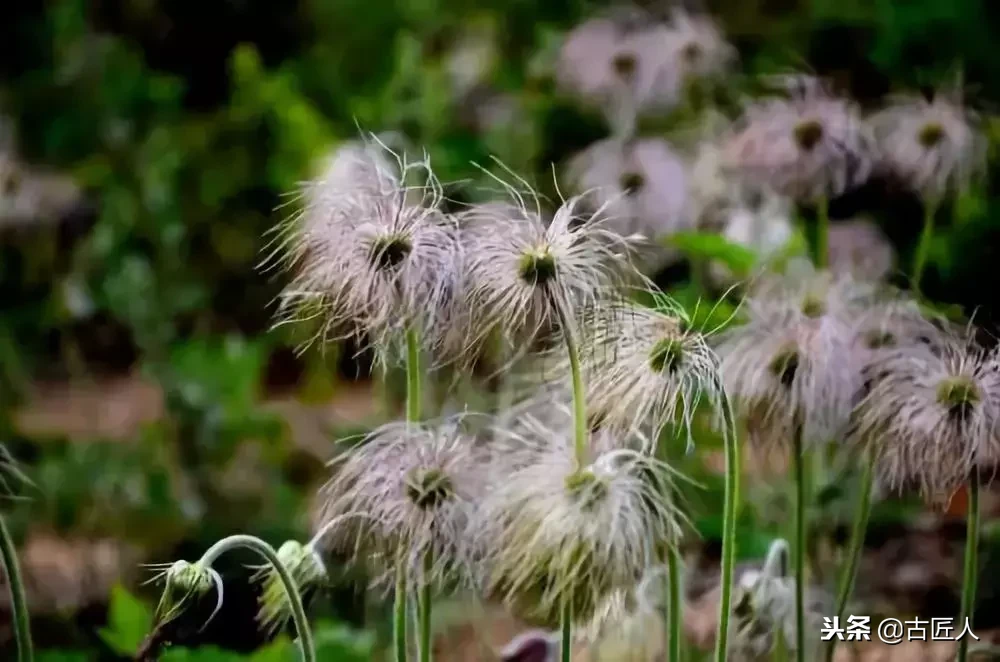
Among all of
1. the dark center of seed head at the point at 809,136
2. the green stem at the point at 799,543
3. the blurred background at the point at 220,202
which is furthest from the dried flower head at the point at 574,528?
the dark center of seed head at the point at 809,136

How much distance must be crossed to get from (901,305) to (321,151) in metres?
0.60

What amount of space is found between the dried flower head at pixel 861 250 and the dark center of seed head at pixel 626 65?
8.0 inches

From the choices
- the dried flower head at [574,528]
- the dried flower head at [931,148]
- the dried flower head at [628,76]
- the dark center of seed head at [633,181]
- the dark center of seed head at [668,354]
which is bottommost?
the dried flower head at [574,528]

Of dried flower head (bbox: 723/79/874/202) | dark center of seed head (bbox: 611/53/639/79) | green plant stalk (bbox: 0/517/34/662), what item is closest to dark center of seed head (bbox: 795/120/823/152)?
dried flower head (bbox: 723/79/874/202)

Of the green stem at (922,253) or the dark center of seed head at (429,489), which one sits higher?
the green stem at (922,253)

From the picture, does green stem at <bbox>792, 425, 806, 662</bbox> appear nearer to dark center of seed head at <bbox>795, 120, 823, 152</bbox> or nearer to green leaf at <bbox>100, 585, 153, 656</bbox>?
dark center of seed head at <bbox>795, 120, 823, 152</bbox>

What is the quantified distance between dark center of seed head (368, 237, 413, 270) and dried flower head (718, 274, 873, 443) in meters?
0.19

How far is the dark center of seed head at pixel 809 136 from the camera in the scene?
751mm

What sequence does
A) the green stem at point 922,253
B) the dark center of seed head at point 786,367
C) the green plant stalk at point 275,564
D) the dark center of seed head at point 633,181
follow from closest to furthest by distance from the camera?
the green plant stalk at point 275,564 < the dark center of seed head at point 786,367 < the green stem at point 922,253 < the dark center of seed head at point 633,181

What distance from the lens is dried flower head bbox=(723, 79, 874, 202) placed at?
0.75 metres

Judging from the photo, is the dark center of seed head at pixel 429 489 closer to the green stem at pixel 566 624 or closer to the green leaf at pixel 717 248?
the green stem at pixel 566 624

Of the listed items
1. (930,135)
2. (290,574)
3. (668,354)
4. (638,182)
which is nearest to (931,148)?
(930,135)

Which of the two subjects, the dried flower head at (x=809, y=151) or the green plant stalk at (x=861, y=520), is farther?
the dried flower head at (x=809, y=151)

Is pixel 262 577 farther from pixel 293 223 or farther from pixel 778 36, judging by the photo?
pixel 778 36
